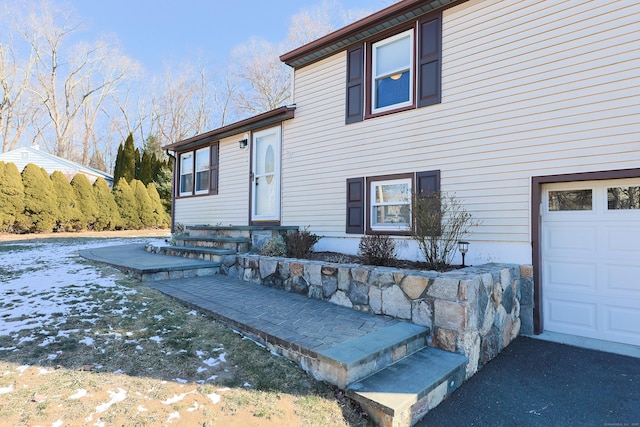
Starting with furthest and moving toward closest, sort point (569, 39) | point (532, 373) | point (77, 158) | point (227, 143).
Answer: point (77, 158)
point (227, 143)
point (569, 39)
point (532, 373)

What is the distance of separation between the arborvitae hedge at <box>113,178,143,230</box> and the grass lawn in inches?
561

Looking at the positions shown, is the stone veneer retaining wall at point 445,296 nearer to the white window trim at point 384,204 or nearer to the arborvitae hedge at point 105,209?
the white window trim at point 384,204

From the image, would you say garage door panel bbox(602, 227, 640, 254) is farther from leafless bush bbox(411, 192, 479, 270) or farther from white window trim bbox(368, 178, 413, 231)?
white window trim bbox(368, 178, 413, 231)

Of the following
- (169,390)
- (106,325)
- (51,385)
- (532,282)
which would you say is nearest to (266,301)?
(106,325)

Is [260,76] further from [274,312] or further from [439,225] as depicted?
[274,312]

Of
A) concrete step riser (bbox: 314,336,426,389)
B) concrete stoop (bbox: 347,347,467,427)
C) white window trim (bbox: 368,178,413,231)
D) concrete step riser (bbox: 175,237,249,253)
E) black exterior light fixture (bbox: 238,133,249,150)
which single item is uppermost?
black exterior light fixture (bbox: 238,133,249,150)

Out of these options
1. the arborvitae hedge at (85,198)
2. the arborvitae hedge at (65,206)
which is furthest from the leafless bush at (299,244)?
the arborvitae hedge at (85,198)

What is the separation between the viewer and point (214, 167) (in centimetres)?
935

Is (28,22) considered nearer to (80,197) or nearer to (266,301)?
(80,197)

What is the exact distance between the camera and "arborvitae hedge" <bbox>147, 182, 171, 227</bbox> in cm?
1850

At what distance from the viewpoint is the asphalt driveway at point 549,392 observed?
103 inches

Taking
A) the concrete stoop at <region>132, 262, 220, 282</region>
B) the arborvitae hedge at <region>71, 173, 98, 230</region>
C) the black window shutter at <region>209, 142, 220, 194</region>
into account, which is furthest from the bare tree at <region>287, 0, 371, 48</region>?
the concrete stoop at <region>132, 262, 220, 282</region>

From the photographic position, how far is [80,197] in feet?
49.9

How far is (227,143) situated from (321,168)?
343 centimetres
